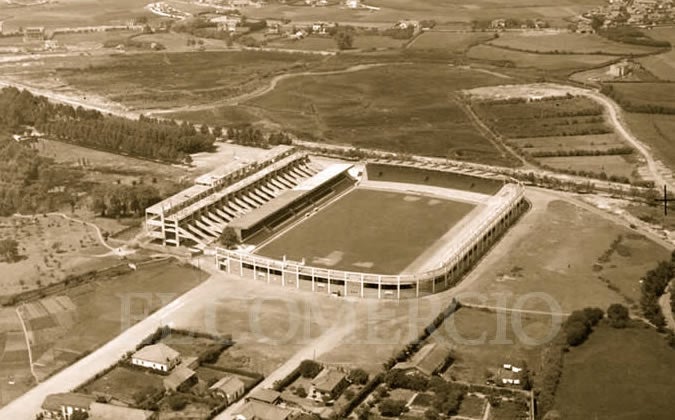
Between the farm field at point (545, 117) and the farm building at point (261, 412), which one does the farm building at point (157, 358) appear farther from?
the farm field at point (545, 117)

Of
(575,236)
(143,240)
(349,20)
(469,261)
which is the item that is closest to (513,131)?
(575,236)

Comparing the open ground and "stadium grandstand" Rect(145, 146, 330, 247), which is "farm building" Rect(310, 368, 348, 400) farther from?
"stadium grandstand" Rect(145, 146, 330, 247)

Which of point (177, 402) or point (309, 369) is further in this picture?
point (309, 369)

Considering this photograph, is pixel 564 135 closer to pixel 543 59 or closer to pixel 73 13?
pixel 543 59

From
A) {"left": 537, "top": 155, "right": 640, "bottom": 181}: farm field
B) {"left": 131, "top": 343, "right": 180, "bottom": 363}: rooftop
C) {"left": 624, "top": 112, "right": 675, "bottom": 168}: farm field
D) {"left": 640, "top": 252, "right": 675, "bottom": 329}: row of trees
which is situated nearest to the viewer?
{"left": 131, "top": 343, "right": 180, "bottom": 363}: rooftop

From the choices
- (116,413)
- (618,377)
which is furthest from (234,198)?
(618,377)

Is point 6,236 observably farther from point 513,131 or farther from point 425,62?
point 425,62

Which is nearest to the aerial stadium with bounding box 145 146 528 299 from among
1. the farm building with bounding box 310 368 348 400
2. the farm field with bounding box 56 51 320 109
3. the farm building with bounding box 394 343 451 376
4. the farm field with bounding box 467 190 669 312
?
the farm field with bounding box 467 190 669 312
